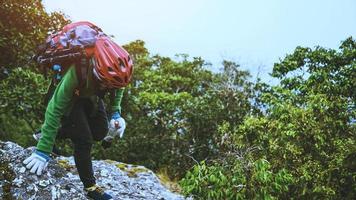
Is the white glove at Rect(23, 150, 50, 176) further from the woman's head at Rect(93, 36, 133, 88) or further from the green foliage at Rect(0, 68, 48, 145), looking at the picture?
the green foliage at Rect(0, 68, 48, 145)

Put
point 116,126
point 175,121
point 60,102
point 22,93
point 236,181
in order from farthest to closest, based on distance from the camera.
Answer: point 175,121 < point 22,93 < point 236,181 < point 116,126 < point 60,102

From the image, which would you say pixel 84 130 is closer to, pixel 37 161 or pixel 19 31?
pixel 37 161

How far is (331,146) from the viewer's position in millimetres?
12320

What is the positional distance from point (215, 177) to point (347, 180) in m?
6.71

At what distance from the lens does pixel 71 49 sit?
497 centimetres

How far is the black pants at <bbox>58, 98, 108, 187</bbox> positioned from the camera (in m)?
5.11

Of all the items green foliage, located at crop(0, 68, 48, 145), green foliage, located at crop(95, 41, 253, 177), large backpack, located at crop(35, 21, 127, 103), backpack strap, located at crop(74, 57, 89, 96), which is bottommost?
backpack strap, located at crop(74, 57, 89, 96)

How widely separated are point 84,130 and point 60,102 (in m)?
0.39

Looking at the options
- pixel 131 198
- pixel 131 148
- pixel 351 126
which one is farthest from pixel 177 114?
pixel 131 198

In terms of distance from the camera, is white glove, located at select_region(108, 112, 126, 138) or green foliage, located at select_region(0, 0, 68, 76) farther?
green foliage, located at select_region(0, 0, 68, 76)

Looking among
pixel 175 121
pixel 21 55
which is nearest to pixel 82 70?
pixel 21 55

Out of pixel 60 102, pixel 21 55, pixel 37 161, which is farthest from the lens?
pixel 21 55

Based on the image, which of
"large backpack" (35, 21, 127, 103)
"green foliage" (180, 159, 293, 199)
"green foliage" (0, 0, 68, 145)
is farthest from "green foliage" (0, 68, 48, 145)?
"large backpack" (35, 21, 127, 103)

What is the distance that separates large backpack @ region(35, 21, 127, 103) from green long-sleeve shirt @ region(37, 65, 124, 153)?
59mm
